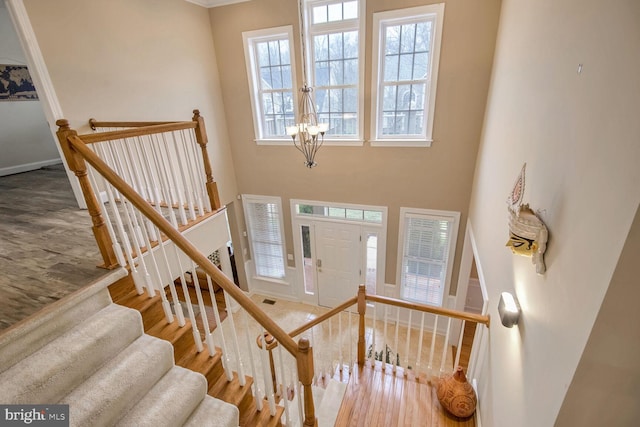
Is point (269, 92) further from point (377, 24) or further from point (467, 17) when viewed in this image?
point (467, 17)

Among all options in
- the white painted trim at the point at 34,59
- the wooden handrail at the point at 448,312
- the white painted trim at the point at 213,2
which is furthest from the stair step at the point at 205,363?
the white painted trim at the point at 213,2

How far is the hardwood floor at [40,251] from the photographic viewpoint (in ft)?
5.82

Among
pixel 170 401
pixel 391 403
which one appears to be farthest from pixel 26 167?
→ pixel 391 403

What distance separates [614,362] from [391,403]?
2.06 m

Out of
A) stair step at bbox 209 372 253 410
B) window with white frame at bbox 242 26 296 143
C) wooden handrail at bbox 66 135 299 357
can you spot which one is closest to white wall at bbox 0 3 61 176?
window with white frame at bbox 242 26 296 143

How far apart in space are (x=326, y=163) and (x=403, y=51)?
77.6 inches

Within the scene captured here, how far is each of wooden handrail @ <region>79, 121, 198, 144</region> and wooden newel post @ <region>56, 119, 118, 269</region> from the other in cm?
10

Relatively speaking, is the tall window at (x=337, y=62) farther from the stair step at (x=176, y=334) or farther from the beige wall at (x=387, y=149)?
the stair step at (x=176, y=334)

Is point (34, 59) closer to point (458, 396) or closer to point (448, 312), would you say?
point (448, 312)

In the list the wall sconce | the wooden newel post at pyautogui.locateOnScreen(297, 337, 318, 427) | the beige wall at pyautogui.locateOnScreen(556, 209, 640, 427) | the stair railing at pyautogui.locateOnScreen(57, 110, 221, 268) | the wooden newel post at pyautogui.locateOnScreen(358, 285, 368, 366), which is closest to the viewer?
the beige wall at pyautogui.locateOnScreen(556, 209, 640, 427)

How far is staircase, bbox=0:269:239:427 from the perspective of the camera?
142 centimetres

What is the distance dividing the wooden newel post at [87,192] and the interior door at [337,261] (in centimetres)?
359

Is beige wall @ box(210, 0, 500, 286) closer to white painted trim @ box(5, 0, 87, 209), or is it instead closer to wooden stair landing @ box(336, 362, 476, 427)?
wooden stair landing @ box(336, 362, 476, 427)

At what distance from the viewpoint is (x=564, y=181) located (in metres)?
1.28
